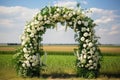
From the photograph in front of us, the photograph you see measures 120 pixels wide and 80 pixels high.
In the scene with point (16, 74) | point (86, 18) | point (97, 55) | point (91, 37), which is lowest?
point (16, 74)

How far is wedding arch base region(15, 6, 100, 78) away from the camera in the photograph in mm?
13781

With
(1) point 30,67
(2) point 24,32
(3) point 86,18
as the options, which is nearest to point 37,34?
(2) point 24,32

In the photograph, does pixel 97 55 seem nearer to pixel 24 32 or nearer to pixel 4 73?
pixel 24 32

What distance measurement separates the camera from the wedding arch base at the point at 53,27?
543 inches

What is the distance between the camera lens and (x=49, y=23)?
14.0 m

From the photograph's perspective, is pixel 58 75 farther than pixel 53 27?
Yes

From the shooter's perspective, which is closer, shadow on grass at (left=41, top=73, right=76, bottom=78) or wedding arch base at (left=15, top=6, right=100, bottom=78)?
wedding arch base at (left=15, top=6, right=100, bottom=78)

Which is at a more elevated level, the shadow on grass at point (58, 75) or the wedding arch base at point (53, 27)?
the wedding arch base at point (53, 27)

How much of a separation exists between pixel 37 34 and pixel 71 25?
169 cm

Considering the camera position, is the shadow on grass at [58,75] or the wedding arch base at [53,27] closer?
the wedding arch base at [53,27]

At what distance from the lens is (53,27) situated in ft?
46.1

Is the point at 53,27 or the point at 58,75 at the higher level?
the point at 53,27

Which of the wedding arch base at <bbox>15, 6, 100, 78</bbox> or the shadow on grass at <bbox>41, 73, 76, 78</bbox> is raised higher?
the wedding arch base at <bbox>15, 6, 100, 78</bbox>

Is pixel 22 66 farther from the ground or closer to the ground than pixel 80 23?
closer to the ground
